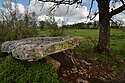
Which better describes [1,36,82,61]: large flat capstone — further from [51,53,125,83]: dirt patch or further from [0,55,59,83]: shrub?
[51,53,125,83]: dirt patch

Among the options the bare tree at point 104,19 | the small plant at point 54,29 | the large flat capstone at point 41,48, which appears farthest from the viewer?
the small plant at point 54,29

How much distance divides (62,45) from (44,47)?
0.75m

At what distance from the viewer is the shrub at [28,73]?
9.32 metres

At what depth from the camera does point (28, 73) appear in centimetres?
937

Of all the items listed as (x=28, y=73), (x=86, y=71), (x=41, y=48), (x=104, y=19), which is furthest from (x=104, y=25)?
(x=28, y=73)

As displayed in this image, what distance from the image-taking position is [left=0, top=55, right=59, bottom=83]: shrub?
30.6 ft

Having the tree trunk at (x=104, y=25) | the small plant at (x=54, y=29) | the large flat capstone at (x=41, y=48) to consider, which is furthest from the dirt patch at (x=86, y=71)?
the small plant at (x=54, y=29)

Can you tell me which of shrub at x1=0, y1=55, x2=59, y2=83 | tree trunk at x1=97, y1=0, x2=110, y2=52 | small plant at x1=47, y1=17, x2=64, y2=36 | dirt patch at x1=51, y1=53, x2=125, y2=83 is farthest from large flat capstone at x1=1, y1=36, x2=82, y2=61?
small plant at x1=47, y1=17, x2=64, y2=36

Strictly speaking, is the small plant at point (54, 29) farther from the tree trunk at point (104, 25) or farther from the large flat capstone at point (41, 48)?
the large flat capstone at point (41, 48)

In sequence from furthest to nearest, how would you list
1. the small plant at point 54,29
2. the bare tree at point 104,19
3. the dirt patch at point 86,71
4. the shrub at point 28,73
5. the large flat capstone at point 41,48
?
the small plant at point 54,29 < the bare tree at point 104,19 < the dirt patch at point 86,71 < the shrub at point 28,73 < the large flat capstone at point 41,48

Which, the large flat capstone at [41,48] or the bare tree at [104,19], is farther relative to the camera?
the bare tree at [104,19]

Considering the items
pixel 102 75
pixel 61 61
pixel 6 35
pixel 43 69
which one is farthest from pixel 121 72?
pixel 6 35

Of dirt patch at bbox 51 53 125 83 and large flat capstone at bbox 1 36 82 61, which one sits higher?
large flat capstone at bbox 1 36 82 61

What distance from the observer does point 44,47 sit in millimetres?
9242
